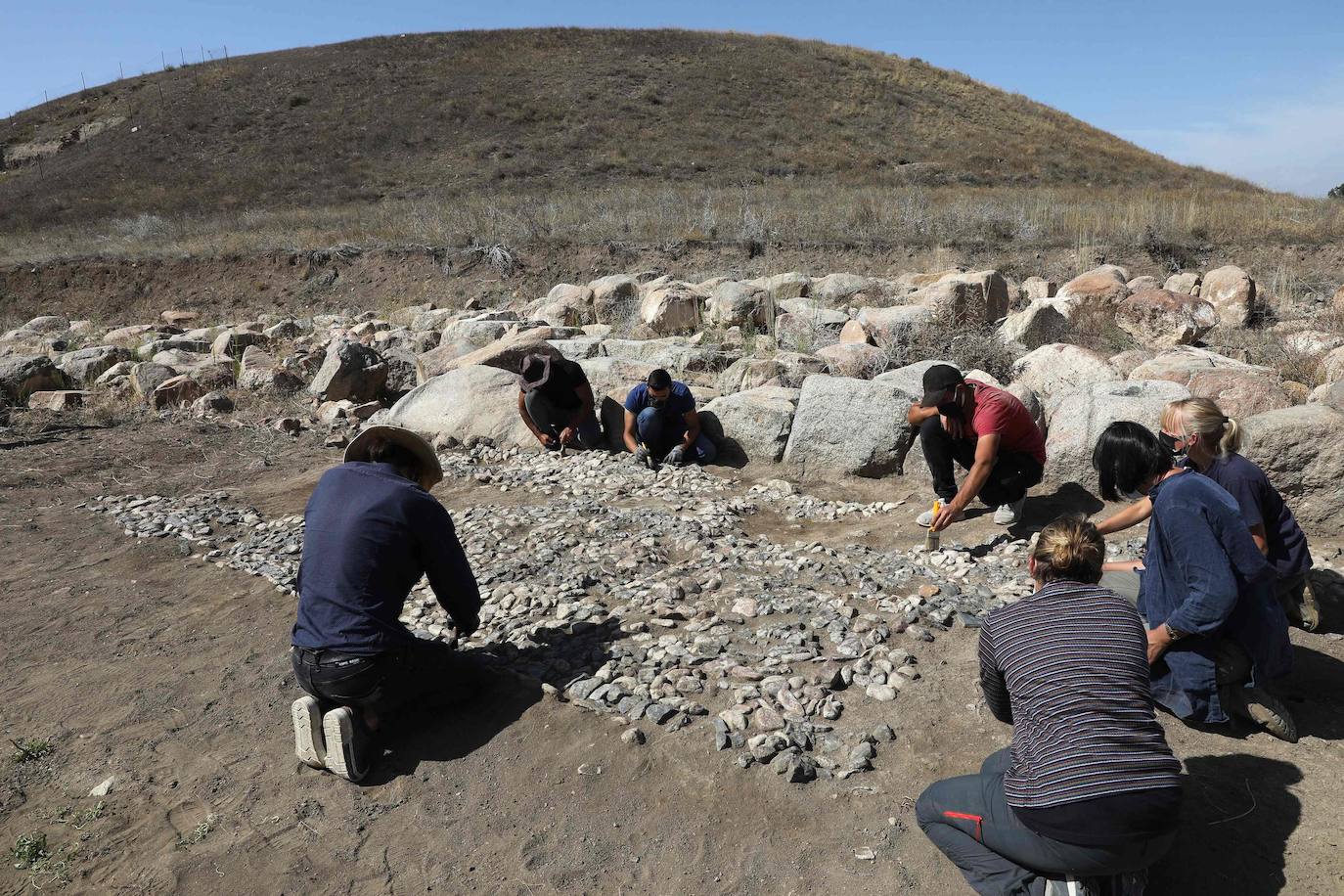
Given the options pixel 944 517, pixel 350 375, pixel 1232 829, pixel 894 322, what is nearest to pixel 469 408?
pixel 350 375

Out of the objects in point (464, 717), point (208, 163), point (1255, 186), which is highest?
point (208, 163)

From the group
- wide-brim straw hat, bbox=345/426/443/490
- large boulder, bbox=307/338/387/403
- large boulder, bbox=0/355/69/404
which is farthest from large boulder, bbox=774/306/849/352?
large boulder, bbox=0/355/69/404

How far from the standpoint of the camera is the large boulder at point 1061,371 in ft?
20.2

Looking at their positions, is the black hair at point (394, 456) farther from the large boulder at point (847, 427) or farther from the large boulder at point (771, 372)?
the large boulder at point (771, 372)

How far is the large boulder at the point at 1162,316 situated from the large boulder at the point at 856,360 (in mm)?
2721

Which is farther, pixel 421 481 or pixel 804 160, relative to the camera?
pixel 804 160

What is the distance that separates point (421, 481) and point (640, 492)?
2749 mm

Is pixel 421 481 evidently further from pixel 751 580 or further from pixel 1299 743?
pixel 1299 743

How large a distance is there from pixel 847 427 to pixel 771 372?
1.46m

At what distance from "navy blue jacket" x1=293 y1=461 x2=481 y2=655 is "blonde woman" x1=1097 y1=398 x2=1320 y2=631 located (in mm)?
2738

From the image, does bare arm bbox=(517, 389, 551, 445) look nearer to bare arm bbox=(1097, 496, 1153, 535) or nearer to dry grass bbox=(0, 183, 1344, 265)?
bare arm bbox=(1097, 496, 1153, 535)

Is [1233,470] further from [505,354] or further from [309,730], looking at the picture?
[505,354]

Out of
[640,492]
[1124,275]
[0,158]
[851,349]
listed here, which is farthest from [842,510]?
[0,158]

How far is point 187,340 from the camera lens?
1268 centimetres
